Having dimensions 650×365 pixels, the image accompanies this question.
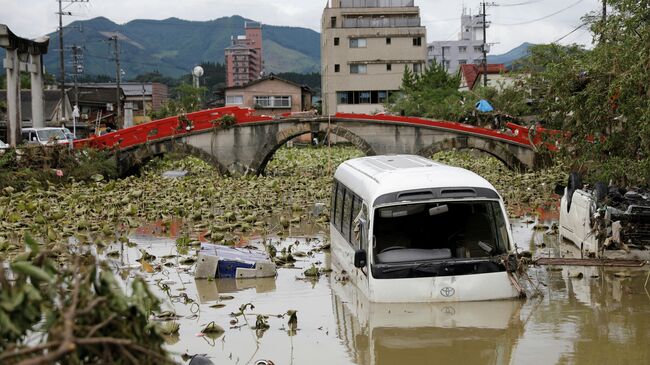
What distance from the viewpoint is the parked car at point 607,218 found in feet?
47.1

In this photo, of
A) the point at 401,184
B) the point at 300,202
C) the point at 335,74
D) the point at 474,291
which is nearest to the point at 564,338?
the point at 474,291

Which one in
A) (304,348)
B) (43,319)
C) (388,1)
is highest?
(388,1)

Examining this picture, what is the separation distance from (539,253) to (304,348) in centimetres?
806

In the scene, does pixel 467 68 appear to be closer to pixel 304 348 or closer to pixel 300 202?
pixel 300 202

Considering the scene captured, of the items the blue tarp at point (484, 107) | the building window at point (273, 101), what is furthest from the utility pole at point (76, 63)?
the blue tarp at point (484, 107)

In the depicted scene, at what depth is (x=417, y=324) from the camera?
11289 mm

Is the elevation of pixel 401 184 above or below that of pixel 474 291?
above

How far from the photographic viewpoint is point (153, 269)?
16.0 m

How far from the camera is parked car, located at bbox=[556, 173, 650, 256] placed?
1435 cm

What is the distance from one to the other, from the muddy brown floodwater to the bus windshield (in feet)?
2.11

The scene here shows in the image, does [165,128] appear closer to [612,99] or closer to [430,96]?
[612,99]

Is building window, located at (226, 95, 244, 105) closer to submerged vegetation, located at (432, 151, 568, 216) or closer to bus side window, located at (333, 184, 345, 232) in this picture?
submerged vegetation, located at (432, 151, 568, 216)

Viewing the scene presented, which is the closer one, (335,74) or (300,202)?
(300,202)

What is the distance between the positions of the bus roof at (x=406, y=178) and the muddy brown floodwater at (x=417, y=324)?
1.58 metres
